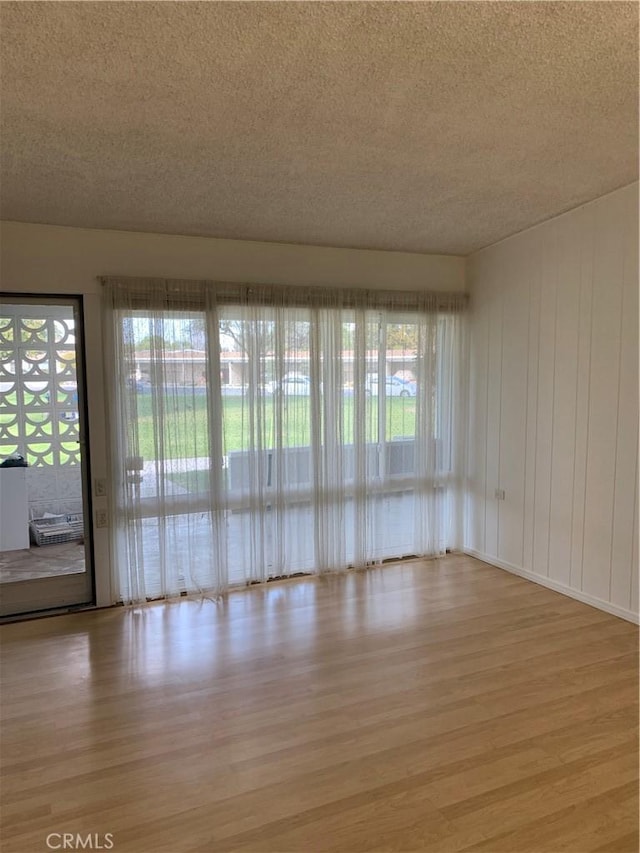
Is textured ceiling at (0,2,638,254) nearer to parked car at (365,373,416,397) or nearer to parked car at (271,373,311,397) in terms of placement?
parked car at (271,373,311,397)

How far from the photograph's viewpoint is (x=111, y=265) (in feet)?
12.5

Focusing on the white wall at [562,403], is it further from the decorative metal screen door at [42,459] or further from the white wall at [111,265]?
the decorative metal screen door at [42,459]

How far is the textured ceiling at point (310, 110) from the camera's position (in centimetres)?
174

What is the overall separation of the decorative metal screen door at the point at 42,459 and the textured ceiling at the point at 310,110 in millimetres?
730

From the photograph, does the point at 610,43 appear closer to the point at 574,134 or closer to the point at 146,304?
the point at 574,134

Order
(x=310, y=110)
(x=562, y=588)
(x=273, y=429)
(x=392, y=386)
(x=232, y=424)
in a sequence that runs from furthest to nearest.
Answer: (x=392, y=386)
(x=273, y=429)
(x=232, y=424)
(x=562, y=588)
(x=310, y=110)

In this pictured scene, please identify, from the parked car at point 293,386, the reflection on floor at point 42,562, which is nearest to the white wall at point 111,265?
the reflection on floor at point 42,562

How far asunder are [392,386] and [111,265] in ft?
7.76

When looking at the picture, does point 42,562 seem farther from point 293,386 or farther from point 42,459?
point 293,386

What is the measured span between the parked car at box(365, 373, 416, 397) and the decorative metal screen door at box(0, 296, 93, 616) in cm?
221

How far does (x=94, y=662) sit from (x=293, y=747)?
141 cm

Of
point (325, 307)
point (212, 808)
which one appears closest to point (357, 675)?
point (212, 808)

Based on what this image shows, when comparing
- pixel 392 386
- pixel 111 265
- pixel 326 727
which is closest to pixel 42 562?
pixel 111 265

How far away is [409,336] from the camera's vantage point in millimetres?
4621
